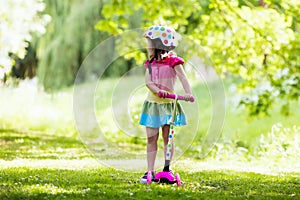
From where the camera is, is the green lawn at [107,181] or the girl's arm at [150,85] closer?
the green lawn at [107,181]

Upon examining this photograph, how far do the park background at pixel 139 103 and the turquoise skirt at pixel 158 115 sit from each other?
54cm

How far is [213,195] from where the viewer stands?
477 centimetres

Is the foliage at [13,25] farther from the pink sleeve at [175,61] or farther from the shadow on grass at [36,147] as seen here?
the pink sleeve at [175,61]

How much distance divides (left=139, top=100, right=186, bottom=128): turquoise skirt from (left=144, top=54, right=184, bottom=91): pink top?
0.57 ft

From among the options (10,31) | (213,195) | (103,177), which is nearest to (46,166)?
(103,177)

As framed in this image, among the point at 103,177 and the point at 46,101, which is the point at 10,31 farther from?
the point at 103,177

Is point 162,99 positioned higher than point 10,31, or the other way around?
point 10,31

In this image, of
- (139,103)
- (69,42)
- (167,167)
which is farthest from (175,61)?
(69,42)

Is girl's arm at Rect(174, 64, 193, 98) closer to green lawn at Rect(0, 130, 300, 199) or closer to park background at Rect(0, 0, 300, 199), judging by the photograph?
park background at Rect(0, 0, 300, 199)

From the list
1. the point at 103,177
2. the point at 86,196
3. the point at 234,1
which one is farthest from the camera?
the point at 234,1

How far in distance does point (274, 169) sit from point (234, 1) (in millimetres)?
4096

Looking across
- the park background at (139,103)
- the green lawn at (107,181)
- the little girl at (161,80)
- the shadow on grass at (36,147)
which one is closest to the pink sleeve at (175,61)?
the little girl at (161,80)

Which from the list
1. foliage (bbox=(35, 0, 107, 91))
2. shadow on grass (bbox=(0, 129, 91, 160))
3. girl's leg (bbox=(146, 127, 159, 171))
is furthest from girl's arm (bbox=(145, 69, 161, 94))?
foliage (bbox=(35, 0, 107, 91))

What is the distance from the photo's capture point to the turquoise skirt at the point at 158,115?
16.2 feet
